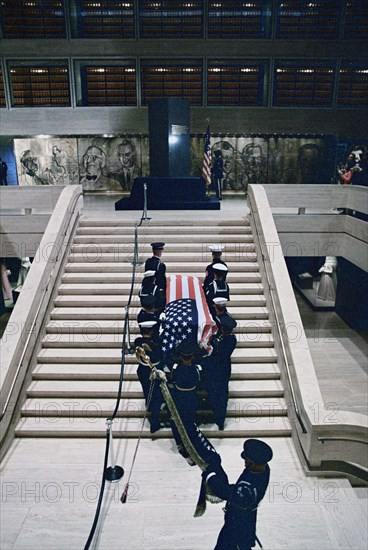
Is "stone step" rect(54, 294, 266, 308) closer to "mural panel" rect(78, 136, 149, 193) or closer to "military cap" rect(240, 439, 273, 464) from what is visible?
"military cap" rect(240, 439, 273, 464)

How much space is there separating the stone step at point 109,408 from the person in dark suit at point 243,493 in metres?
3.04

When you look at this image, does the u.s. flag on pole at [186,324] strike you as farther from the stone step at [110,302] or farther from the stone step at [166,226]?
the stone step at [166,226]

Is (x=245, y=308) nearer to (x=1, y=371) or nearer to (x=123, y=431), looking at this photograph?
(x=123, y=431)

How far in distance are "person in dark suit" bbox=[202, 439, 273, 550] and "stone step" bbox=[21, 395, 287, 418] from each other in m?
3.04

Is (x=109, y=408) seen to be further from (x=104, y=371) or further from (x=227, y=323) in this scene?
(x=227, y=323)

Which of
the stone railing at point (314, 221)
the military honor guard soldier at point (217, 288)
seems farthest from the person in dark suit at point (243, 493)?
the stone railing at point (314, 221)

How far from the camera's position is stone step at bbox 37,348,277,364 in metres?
7.49

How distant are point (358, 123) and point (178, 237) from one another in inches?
494

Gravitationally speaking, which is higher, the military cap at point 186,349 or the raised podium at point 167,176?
the raised podium at point 167,176

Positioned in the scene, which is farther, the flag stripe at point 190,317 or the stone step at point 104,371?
the stone step at point 104,371

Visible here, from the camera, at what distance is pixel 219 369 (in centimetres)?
614

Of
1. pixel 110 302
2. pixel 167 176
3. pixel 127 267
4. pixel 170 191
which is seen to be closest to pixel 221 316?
pixel 110 302

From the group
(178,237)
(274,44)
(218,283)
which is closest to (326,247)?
(178,237)

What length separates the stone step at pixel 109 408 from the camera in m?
6.66
